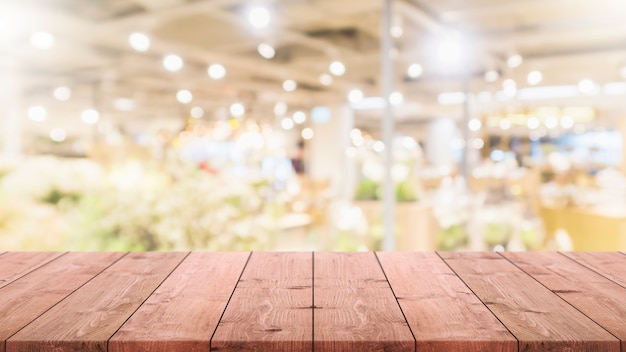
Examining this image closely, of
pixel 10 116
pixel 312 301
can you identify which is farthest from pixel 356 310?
pixel 10 116

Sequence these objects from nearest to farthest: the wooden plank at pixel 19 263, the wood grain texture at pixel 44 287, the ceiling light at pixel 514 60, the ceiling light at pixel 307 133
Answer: the wood grain texture at pixel 44 287, the wooden plank at pixel 19 263, the ceiling light at pixel 307 133, the ceiling light at pixel 514 60

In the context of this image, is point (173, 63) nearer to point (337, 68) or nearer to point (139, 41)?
point (139, 41)

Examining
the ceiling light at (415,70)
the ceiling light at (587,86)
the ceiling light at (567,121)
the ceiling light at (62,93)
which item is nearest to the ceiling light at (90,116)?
the ceiling light at (62,93)

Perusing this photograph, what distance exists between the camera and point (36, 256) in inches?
74.2

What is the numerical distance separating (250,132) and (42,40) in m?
1.58

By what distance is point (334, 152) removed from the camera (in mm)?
4891

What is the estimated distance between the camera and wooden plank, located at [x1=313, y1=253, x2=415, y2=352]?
1085 mm

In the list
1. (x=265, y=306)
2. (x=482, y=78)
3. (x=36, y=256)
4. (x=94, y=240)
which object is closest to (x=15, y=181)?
(x=94, y=240)

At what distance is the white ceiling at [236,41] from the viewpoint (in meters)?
4.28

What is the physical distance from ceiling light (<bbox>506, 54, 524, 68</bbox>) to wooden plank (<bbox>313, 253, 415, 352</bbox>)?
5.37 m

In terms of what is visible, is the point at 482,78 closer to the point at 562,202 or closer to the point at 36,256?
the point at 562,202

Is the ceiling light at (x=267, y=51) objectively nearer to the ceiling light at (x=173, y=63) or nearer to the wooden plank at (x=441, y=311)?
the ceiling light at (x=173, y=63)

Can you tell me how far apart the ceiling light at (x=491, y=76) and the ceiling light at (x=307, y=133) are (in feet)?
10.9

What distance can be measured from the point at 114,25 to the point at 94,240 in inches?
62.6
